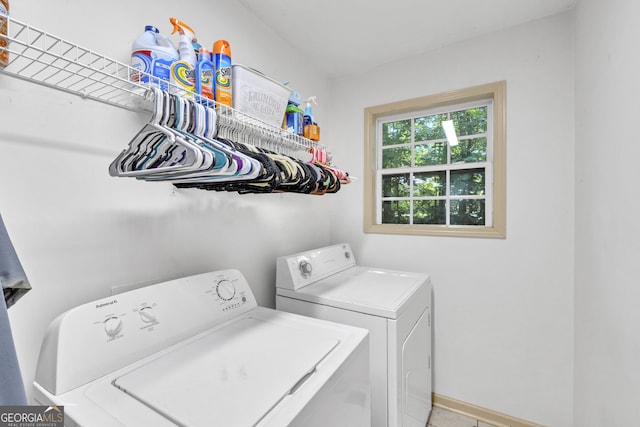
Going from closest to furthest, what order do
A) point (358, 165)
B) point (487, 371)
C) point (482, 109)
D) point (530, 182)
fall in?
1. point (530, 182)
2. point (487, 371)
3. point (482, 109)
4. point (358, 165)

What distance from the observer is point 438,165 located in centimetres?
222

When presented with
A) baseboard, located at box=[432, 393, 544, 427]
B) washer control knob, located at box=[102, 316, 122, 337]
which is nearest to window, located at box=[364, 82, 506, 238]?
baseboard, located at box=[432, 393, 544, 427]

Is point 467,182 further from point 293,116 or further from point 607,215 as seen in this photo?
point 293,116

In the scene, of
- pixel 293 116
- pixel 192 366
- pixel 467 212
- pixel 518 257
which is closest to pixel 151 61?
pixel 293 116

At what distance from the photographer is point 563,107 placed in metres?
1.73

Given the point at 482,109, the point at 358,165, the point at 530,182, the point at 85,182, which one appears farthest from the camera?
the point at 358,165

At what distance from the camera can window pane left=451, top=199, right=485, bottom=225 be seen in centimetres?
209

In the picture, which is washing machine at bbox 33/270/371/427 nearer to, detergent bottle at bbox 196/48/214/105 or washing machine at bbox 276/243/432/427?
washing machine at bbox 276/243/432/427

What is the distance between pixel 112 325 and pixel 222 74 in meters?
1.00

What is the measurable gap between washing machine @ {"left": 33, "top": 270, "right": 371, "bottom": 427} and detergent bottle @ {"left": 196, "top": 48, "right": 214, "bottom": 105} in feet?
2.49

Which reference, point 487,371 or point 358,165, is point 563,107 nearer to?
point 358,165

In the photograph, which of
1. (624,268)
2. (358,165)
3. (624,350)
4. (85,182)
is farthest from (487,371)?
(85,182)

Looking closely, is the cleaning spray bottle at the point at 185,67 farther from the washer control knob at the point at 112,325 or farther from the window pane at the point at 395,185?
the window pane at the point at 395,185

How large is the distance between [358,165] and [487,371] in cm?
177
